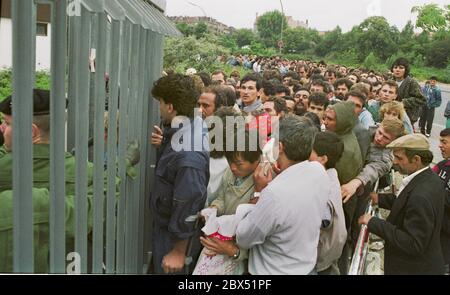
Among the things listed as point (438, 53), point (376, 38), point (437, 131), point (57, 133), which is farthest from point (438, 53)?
point (57, 133)

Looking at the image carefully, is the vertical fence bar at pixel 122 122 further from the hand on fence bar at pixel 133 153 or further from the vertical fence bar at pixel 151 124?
the vertical fence bar at pixel 151 124

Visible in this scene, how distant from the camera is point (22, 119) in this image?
1.25 meters

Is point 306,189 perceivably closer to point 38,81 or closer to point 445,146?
point 38,81

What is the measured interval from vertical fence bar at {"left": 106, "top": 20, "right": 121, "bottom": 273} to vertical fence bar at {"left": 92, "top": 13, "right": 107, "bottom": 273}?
110 millimetres

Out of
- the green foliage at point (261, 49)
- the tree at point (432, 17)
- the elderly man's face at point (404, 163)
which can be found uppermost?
the tree at point (432, 17)

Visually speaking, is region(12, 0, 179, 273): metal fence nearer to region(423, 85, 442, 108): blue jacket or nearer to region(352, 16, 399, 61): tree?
region(352, 16, 399, 61): tree

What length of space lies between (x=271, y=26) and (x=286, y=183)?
72 centimetres

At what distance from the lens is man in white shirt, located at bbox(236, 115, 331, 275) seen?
165cm

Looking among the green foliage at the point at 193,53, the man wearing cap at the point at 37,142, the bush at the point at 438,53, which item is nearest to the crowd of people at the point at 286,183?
the man wearing cap at the point at 37,142

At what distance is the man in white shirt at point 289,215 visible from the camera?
5.40 ft

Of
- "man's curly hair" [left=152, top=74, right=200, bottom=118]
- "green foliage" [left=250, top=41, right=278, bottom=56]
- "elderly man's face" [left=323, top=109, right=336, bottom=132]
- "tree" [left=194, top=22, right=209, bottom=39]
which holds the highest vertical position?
"tree" [left=194, top=22, right=209, bottom=39]

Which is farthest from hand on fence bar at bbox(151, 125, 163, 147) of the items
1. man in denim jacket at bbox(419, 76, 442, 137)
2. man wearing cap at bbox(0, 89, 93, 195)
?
man in denim jacket at bbox(419, 76, 442, 137)

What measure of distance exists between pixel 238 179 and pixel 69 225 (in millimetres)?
681

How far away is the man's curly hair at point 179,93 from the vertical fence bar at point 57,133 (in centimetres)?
84
